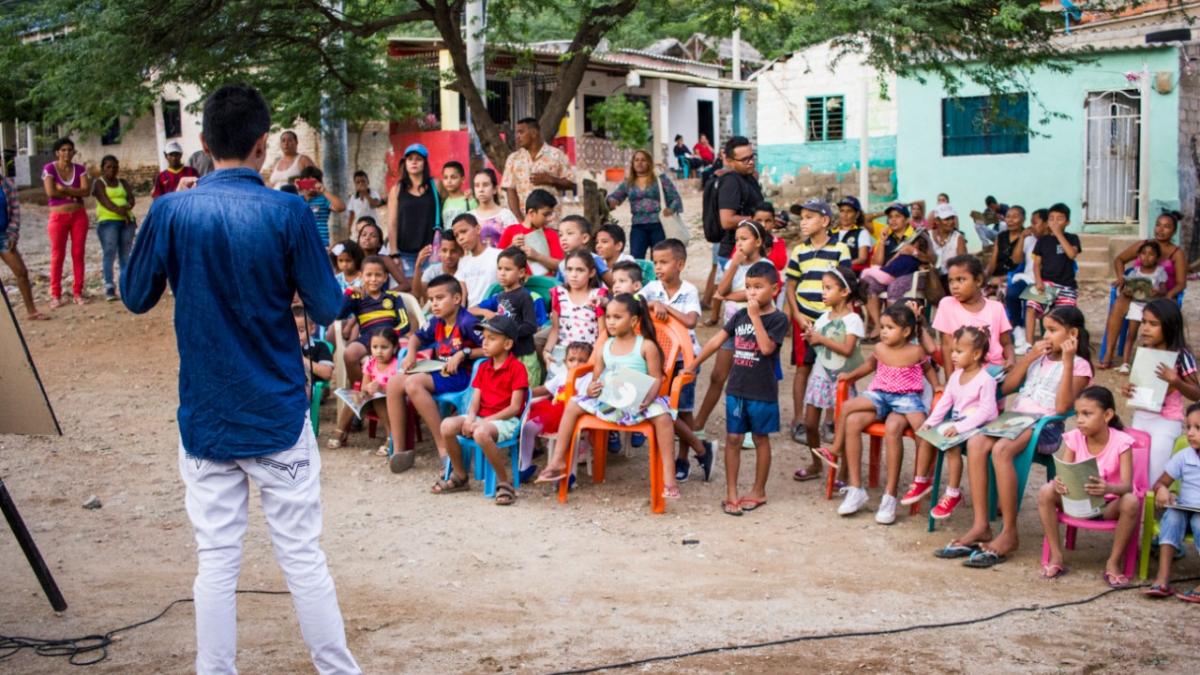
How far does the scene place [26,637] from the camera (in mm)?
4812

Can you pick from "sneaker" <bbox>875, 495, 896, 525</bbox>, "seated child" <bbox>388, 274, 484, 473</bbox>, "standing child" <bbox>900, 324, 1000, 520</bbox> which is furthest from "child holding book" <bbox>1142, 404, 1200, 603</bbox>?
"seated child" <bbox>388, 274, 484, 473</bbox>

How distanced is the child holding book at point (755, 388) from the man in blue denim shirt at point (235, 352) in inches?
136

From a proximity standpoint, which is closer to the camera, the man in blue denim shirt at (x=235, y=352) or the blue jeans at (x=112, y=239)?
the man in blue denim shirt at (x=235, y=352)

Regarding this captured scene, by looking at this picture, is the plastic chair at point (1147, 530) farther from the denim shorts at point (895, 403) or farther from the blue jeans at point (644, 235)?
the blue jeans at point (644, 235)

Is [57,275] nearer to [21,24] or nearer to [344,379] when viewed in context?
[21,24]

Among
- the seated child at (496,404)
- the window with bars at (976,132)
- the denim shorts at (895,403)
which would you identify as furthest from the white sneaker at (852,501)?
the window with bars at (976,132)

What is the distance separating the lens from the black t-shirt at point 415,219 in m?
9.81

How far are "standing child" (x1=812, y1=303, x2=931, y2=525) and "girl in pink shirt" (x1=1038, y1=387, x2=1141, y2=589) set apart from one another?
99 cm

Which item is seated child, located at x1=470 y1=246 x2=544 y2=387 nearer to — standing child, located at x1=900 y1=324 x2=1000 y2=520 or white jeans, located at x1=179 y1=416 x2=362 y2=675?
standing child, located at x1=900 y1=324 x2=1000 y2=520

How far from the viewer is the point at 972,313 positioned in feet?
23.5

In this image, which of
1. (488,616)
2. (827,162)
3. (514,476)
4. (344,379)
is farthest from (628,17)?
(827,162)

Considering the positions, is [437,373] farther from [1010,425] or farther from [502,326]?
[1010,425]

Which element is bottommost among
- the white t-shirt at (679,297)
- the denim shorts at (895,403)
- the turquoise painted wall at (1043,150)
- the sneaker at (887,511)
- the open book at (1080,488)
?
the sneaker at (887,511)

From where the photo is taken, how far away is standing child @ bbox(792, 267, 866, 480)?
289 inches
